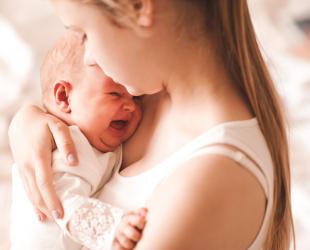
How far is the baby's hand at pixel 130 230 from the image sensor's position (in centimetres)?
86

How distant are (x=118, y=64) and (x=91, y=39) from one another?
5cm

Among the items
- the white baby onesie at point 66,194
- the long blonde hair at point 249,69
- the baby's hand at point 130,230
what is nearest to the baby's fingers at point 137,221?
the baby's hand at point 130,230

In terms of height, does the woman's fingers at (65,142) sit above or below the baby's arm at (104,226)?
above

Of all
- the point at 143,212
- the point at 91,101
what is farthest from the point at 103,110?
the point at 143,212

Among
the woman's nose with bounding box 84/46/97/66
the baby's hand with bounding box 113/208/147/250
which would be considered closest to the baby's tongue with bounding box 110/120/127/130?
the woman's nose with bounding box 84/46/97/66

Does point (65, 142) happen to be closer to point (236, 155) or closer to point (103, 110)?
point (103, 110)

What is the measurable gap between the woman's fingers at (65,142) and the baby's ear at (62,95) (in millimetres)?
39

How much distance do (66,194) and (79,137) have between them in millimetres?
112

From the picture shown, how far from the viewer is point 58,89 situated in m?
1.10

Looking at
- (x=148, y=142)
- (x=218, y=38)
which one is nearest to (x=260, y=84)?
(x=218, y=38)

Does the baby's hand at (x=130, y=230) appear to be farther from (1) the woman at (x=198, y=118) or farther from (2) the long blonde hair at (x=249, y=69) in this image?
(2) the long blonde hair at (x=249, y=69)

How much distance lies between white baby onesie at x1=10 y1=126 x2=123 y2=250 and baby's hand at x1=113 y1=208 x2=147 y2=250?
10cm

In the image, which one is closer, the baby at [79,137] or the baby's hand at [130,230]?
the baby's hand at [130,230]

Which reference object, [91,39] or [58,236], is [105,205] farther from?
[91,39]
